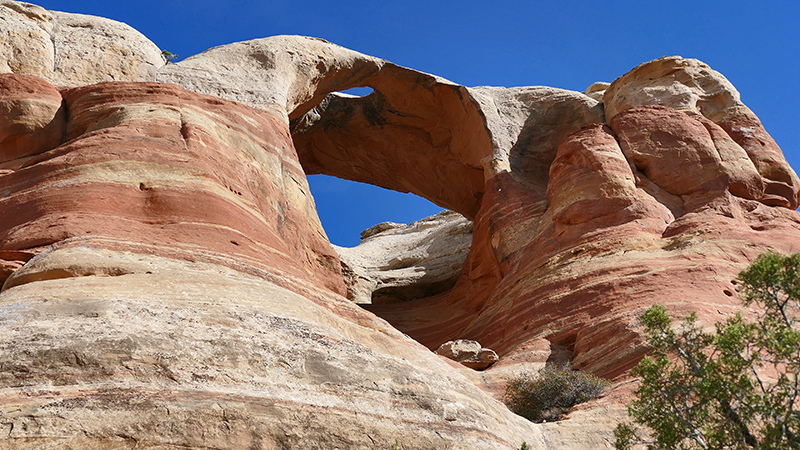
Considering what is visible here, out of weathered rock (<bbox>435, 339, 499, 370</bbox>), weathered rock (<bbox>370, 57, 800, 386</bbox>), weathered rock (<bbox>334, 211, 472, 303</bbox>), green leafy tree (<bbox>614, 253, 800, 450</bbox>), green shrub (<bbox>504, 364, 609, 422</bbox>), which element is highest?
weathered rock (<bbox>334, 211, 472, 303</bbox>)

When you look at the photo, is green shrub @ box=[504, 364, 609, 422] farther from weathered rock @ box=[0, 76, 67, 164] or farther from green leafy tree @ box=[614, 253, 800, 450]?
weathered rock @ box=[0, 76, 67, 164]

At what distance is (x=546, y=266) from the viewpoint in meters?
18.1

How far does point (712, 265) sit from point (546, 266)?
4.02 m

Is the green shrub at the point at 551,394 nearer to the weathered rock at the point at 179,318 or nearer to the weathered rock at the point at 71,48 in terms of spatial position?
the weathered rock at the point at 179,318

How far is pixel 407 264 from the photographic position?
32188mm

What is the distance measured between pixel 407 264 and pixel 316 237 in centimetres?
1539

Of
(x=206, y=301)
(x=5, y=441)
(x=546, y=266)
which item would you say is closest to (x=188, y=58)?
(x=546, y=266)

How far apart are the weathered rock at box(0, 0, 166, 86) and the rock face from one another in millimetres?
72

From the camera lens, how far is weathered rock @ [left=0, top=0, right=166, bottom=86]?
18.0 m

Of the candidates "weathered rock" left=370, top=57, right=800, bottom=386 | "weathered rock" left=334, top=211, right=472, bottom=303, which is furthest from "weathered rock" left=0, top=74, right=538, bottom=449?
"weathered rock" left=334, top=211, right=472, bottom=303

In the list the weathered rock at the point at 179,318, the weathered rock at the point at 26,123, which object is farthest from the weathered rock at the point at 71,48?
the weathered rock at the point at 179,318

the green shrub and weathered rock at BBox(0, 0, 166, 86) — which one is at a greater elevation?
weathered rock at BBox(0, 0, 166, 86)

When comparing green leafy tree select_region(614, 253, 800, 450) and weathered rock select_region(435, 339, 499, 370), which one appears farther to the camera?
weathered rock select_region(435, 339, 499, 370)

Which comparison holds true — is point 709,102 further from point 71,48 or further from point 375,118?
point 71,48
